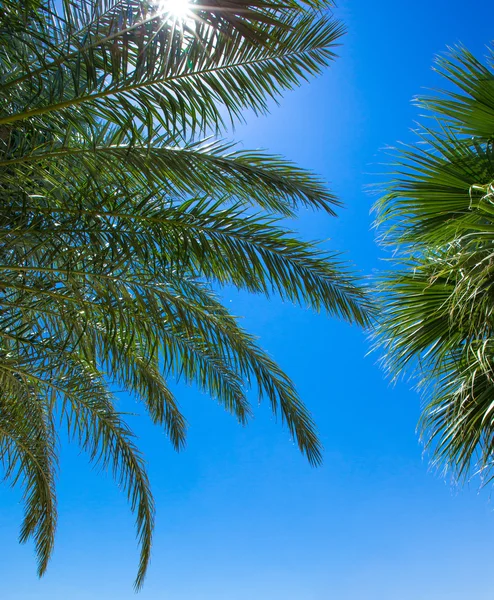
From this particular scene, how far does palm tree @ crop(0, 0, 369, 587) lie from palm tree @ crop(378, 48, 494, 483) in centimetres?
75

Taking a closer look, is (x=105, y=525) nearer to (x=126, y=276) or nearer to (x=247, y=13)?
(x=126, y=276)

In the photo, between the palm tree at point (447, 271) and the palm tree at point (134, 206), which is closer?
the palm tree at point (134, 206)

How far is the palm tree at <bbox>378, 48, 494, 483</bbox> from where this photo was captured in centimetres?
398

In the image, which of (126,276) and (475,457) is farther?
(126,276)

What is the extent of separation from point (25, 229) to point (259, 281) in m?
1.88

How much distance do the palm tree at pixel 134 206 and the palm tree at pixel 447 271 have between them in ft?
2.46

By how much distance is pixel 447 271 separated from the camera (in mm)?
3844

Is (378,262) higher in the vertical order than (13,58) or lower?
higher

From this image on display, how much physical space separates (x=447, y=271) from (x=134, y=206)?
231cm

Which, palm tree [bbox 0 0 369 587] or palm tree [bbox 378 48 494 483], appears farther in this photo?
palm tree [bbox 378 48 494 483]

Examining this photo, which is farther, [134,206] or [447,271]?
[134,206]

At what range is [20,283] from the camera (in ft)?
14.0

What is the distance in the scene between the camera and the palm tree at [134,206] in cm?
329

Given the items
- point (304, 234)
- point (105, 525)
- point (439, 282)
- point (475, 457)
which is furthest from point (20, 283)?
point (105, 525)
